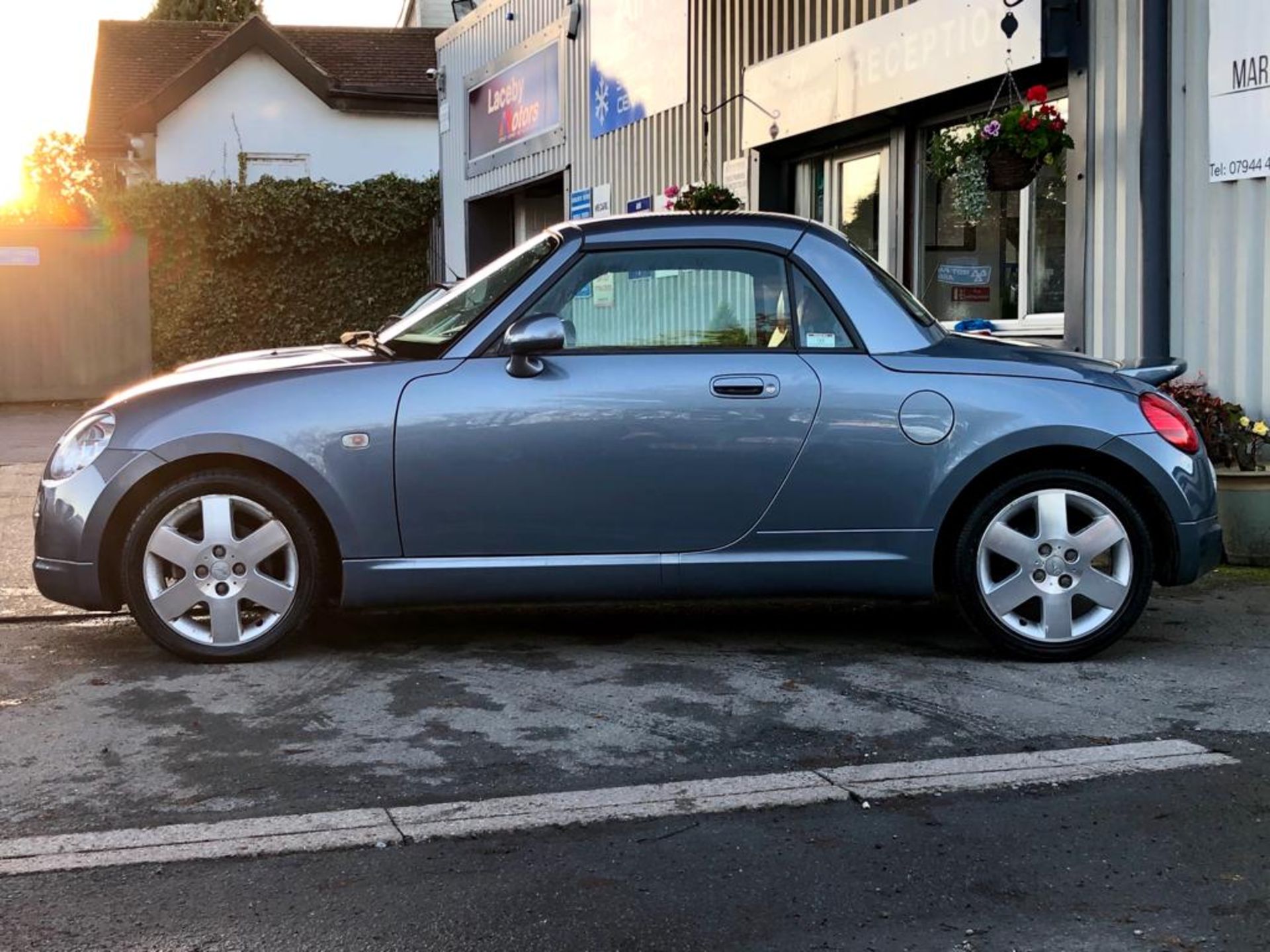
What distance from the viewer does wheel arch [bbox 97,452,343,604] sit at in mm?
5402

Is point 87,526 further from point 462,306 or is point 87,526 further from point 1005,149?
point 1005,149

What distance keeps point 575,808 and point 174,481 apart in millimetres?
2304

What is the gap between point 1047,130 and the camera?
8.54 m

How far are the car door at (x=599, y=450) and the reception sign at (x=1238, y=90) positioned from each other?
11.6ft

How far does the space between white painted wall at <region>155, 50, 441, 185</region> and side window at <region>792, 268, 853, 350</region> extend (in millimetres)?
25610

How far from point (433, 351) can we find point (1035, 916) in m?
3.11

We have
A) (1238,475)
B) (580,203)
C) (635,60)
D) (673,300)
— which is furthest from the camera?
(580,203)

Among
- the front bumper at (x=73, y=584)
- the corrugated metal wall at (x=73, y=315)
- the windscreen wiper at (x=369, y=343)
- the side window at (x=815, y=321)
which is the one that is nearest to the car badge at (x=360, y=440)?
the windscreen wiper at (x=369, y=343)

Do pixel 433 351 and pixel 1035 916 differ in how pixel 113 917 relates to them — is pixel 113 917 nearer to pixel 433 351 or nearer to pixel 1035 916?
pixel 1035 916

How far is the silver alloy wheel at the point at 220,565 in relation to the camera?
5379 mm


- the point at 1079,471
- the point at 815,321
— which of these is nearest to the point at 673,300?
the point at 815,321

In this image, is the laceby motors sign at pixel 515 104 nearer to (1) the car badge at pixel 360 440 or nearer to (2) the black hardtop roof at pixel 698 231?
(2) the black hardtop roof at pixel 698 231

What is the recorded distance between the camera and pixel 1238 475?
7332mm

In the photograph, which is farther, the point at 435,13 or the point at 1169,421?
the point at 435,13
